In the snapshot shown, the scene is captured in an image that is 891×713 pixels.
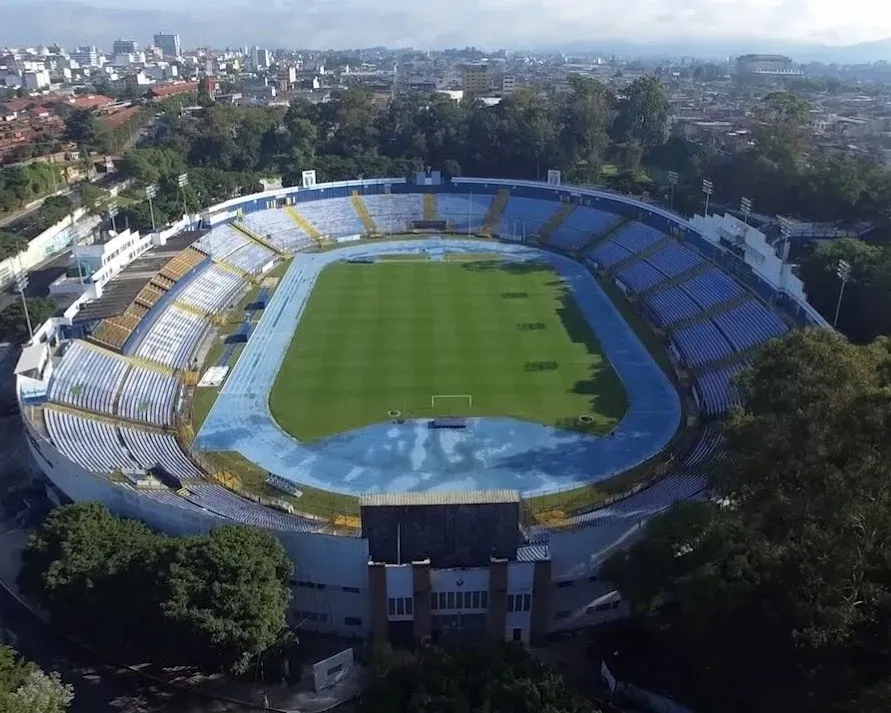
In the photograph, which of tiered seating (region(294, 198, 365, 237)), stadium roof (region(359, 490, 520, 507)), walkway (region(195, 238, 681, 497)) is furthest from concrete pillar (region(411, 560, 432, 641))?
tiered seating (region(294, 198, 365, 237))

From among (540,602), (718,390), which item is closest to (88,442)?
(540,602)

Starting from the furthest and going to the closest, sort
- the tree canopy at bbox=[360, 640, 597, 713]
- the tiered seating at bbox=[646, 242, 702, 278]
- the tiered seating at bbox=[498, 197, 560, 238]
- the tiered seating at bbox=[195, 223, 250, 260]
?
the tiered seating at bbox=[498, 197, 560, 238]
the tiered seating at bbox=[195, 223, 250, 260]
the tiered seating at bbox=[646, 242, 702, 278]
the tree canopy at bbox=[360, 640, 597, 713]

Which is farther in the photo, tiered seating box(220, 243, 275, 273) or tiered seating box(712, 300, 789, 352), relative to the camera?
tiered seating box(220, 243, 275, 273)

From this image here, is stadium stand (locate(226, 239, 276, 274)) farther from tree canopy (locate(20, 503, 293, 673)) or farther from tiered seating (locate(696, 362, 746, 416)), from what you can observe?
tree canopy (locate(20, 503, 293, 673))

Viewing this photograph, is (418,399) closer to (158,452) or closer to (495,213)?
(158,452)

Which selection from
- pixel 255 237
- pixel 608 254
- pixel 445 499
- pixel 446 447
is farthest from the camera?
pixel 255 237

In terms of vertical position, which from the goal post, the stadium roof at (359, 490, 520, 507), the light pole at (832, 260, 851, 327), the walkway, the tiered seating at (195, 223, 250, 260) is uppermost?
the light pole at (832, 260, 851, 327)
